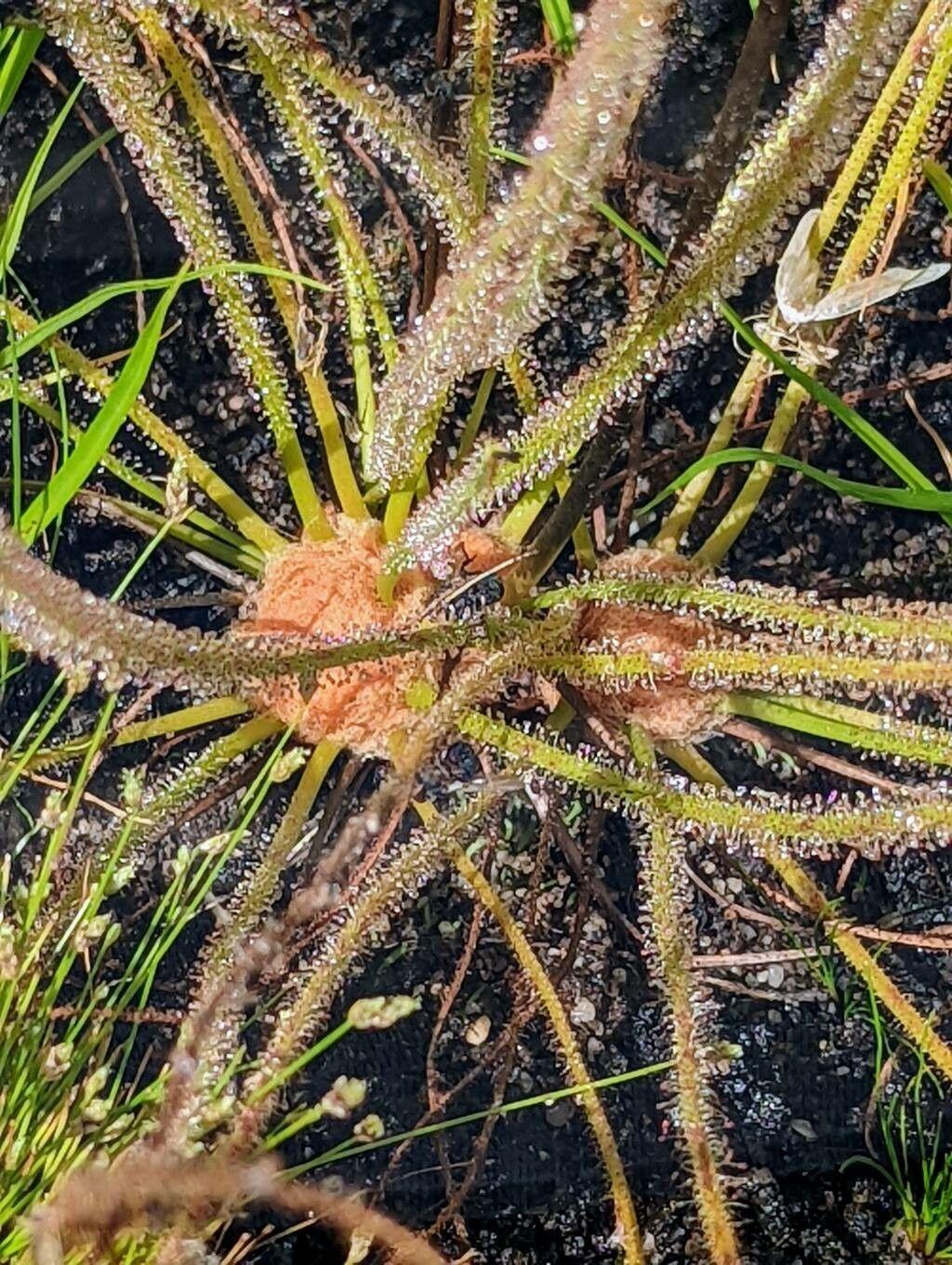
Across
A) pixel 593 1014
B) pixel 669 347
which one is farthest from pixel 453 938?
pixel 669 347

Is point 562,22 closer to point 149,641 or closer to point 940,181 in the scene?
point 940,181

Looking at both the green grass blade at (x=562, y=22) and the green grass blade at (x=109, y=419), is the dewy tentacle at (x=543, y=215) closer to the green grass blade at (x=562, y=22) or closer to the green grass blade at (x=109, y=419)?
the green grass blade at (x=109, y=419)

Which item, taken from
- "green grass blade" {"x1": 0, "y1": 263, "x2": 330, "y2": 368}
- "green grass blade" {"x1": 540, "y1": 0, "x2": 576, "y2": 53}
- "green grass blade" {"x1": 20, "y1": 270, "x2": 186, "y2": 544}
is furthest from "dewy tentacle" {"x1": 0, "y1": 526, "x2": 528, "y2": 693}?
"green grass blade" {"x1": 540, "y1": 0, "x2": 576, "y2": 53}

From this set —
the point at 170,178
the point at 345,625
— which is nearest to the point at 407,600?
the point at 345,625

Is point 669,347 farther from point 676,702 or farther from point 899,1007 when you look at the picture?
point 899,1007

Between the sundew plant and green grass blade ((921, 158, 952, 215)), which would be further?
green grass blade ((921, 158, 952, 215))

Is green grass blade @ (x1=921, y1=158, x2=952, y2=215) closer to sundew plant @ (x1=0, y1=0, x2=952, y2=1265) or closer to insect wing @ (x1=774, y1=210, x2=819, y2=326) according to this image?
sundew plant @ (x1=0, y1=0, x2=952, y2=1265)
